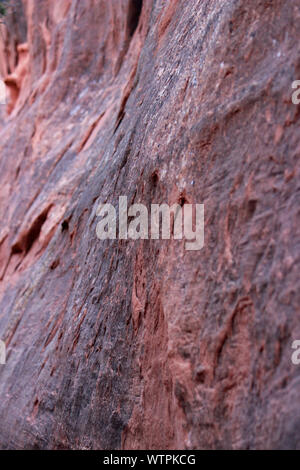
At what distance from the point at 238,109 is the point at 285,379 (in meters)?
1.66

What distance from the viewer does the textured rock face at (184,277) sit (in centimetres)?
324

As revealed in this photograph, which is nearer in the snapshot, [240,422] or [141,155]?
[240,422]

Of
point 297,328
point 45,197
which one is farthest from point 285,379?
point 45,197

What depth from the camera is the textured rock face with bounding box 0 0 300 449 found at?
10.6 ft

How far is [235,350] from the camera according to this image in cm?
335

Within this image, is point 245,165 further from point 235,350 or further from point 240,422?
point 240,422

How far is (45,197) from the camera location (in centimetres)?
901

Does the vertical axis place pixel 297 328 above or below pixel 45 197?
below

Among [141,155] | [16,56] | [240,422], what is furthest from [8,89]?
[240,422]

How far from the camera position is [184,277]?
12.7ft

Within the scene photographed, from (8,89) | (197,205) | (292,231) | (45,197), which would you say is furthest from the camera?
(8,89)

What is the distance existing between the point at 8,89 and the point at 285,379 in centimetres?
1290

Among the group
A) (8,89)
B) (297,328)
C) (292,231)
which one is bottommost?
(297,328)
